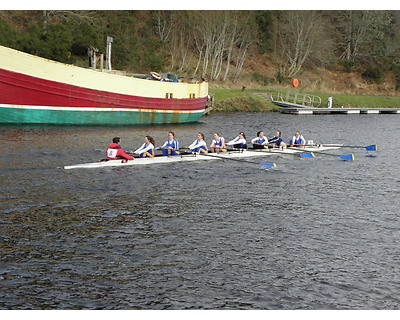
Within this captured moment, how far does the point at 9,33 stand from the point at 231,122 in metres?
25.5

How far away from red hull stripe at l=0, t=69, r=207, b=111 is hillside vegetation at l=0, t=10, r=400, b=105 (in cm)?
1584

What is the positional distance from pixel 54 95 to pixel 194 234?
2615 centimetres

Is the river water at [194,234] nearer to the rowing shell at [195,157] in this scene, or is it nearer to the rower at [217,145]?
the rowing shell at [195,157]

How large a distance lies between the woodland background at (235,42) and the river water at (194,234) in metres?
30.9

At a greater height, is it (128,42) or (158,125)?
(128,42)

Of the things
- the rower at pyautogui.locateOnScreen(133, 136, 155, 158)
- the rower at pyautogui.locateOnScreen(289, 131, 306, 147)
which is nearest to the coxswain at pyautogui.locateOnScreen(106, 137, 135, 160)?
the rower at pyautogui.locateOnScreen(133, 136, 155, 158)

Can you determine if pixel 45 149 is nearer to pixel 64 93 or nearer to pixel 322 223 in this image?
pixel 64 93

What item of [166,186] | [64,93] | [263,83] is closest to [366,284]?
[166,186]

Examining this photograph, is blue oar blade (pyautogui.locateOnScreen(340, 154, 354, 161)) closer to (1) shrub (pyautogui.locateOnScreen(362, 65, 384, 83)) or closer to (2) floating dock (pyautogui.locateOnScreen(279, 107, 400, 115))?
(2) floating dock (pyautogui.locateOnScreen(279, 107, 400, 115))

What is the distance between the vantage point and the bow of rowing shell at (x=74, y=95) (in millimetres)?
37812

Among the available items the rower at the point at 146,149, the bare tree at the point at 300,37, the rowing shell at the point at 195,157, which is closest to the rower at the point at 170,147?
the rowing shell at the point at 195,157

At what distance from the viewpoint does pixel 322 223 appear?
18.5 metres

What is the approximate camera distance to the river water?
41.3ft

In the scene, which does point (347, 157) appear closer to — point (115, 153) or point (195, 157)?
point (195, 157)
